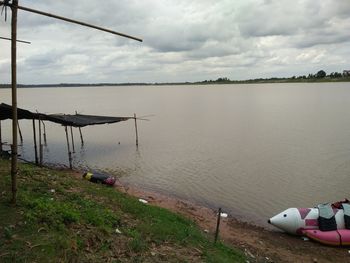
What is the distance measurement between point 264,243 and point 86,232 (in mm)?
6546

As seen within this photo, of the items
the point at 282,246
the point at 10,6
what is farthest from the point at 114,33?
the point at 282,246

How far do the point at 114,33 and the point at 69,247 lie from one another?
4248 mm

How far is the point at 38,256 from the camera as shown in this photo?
20.5 feet

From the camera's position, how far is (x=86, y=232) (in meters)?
7.66

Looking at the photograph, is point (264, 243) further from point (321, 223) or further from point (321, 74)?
point (321, 74)

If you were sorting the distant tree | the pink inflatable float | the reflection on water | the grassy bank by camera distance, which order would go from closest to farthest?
the grassy bank → the pink inflatable float → the reflection on water → the distant tree

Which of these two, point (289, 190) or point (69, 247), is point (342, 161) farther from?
point (69, 247)

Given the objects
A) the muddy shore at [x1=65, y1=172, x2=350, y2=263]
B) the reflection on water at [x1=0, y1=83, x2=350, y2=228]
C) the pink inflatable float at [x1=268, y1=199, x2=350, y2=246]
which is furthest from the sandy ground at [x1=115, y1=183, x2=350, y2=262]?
the reflection on water at [x1=0, y1=83, x2=350, y2=228]

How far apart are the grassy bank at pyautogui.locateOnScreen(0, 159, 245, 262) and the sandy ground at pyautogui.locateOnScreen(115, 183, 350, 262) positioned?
1.86m

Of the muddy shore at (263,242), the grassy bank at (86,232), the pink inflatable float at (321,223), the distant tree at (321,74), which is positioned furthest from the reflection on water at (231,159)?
the distant tree at (321,74)

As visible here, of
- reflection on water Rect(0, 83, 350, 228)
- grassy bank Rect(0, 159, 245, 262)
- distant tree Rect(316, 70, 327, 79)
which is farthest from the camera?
distant tree Rect(316, 70, 327, 79)

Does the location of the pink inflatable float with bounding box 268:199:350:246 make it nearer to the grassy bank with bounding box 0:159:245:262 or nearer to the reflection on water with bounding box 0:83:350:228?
the reflection on water with bounding box 0:83:350:228

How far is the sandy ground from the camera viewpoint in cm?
1100

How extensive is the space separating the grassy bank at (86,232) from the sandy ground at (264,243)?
1860 millimetres
